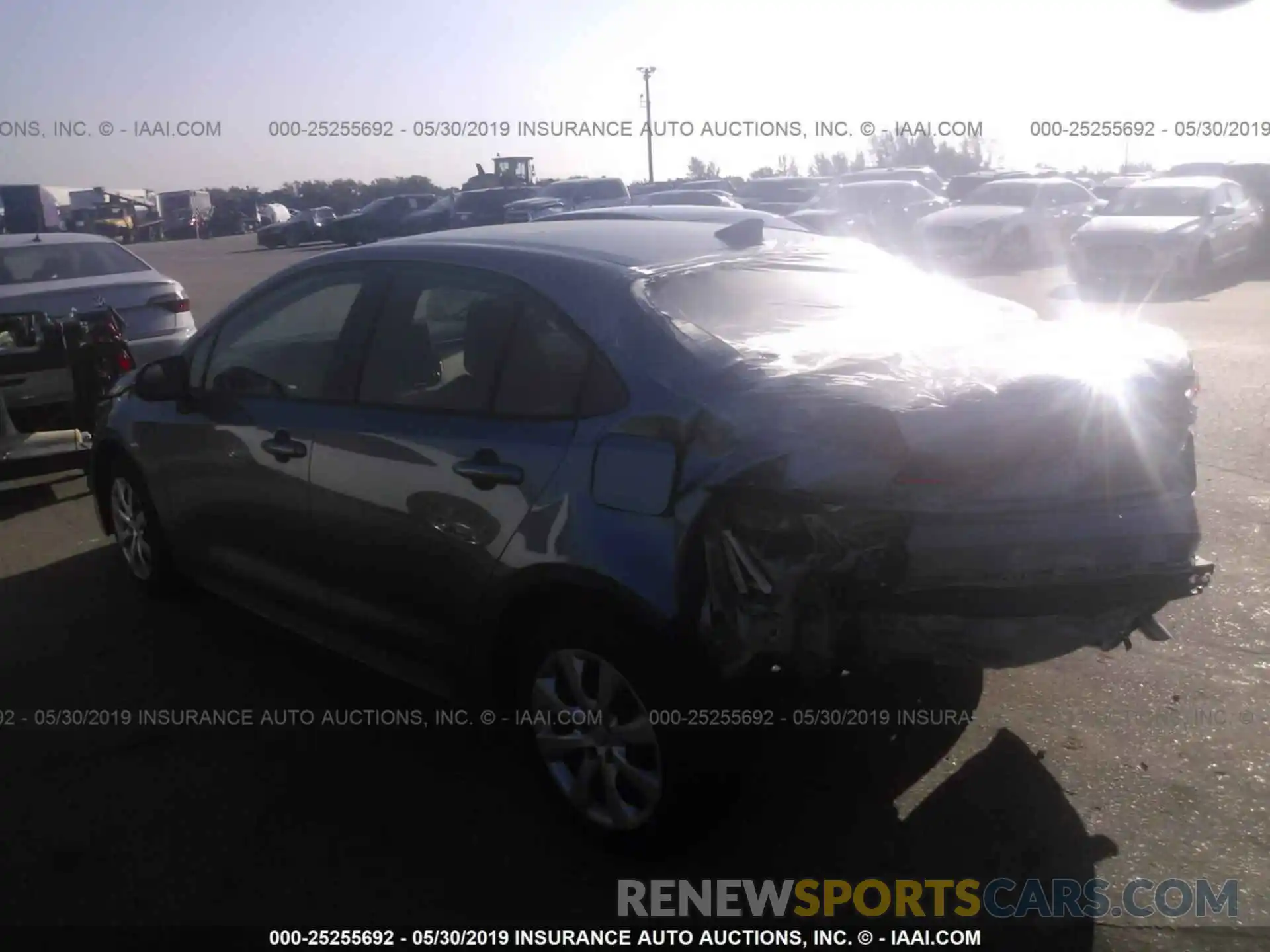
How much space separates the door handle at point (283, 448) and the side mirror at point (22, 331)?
4078 mm

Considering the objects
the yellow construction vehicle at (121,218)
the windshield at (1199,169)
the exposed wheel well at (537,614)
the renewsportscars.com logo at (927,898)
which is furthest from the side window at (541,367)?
the yellow construction vehicle at (121,218)

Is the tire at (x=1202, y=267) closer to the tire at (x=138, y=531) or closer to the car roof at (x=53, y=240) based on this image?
the car roof at (x=53, y=240)

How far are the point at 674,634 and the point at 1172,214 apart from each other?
55.6ft

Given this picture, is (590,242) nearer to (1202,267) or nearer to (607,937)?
(607,937)

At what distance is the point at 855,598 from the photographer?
2.96 meters

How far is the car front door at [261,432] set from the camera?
13.7 ft

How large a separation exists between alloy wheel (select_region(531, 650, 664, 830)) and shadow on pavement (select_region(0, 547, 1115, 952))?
151 millimetres

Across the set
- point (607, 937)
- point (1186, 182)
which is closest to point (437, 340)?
point (607, 937)

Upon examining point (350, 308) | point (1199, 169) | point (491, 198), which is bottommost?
point (350, 308)

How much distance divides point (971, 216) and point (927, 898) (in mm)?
18790

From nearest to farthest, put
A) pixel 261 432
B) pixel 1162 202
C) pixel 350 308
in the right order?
pixel 350 308
pixel 261 432
pixel 1162 202

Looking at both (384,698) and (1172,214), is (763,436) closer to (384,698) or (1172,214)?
(384,698)

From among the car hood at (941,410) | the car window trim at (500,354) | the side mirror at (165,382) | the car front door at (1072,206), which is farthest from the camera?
the car front door at (1072,206)

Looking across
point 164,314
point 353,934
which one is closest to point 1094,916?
point 353,934
